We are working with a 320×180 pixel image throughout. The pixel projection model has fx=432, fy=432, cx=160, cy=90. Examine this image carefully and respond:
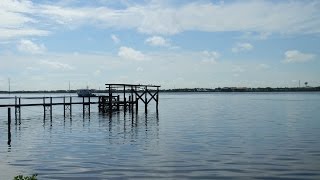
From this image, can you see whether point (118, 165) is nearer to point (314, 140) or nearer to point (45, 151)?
point (45, 151)

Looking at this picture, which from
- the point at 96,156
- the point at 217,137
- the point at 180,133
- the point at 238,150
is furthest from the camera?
the point at 180,133

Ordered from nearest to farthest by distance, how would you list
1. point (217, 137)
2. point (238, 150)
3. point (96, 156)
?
point (96, 156), point (238, 150), point (217, 137)

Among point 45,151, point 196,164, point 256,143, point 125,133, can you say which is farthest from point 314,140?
point 45,151

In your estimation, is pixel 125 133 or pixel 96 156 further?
pixel 125 133

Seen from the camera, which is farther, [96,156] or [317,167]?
[96,156]

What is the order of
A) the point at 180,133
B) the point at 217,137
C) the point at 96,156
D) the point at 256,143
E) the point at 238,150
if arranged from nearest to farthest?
the point at 96,156
the point at 238,150
the point at 256,143
the point at 217,137
the point at 180,133

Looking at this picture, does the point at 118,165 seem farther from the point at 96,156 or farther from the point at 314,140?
the point at 314,140

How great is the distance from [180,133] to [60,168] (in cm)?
1715

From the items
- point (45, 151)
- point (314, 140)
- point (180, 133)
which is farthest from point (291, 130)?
point (45, 151)

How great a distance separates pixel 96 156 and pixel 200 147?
7.06 metres

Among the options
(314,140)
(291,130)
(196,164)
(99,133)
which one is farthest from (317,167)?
(99,133)

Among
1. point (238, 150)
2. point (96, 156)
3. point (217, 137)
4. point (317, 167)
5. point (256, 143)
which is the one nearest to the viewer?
point (317, 167)

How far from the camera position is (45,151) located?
88.7 ft

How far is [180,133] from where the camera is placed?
3725cm
